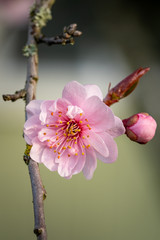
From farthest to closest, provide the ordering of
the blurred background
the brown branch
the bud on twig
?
1. the blurred background
2. the bud on twig
3. the brown branch

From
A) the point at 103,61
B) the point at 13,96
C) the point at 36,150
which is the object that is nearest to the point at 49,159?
the point at 36,150

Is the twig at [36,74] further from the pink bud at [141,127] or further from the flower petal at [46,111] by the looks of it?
the pink bud at [141,127]

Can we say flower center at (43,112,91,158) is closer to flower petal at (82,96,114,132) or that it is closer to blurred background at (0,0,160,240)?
flower petal at (82,96,114,132)

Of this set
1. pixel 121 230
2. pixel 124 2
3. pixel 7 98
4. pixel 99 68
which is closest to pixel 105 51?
pixel 99 68

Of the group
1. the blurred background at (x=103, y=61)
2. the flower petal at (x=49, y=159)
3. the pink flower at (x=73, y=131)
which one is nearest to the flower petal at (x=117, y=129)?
the pink flower at (x=73, y=131)

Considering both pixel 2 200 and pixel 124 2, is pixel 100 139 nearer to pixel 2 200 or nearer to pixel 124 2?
pixel 2 200

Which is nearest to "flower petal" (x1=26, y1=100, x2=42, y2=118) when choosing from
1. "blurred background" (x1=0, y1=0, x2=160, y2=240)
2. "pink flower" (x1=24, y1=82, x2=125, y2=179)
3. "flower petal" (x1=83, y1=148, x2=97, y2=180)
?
"pink flower" (x1=24, y1=82, x2=125, y2=179)

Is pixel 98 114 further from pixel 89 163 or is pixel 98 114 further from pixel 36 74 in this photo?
pixel 36 74
